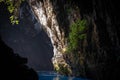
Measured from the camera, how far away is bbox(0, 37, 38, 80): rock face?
10.5 metres

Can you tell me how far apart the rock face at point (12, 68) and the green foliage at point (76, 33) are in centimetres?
1431

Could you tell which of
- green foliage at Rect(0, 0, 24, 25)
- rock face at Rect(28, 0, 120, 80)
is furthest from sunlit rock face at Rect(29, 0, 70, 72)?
green foliage at Rect(0, 0, 24, 25)

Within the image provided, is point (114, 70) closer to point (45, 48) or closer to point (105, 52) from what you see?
point (105, 52)

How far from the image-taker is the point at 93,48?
24.9 m

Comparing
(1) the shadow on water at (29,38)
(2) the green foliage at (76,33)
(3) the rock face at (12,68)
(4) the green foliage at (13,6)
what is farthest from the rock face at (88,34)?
(1) the shadow on water at (29,38)

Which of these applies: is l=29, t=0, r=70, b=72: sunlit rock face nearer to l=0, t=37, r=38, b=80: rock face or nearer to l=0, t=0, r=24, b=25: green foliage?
l=0, t=0, r=24, b=25: green foliage

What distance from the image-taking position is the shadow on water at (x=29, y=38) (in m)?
49.8

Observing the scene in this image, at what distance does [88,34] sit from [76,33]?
1825 mm

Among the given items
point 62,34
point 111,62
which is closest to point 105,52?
point 111,62

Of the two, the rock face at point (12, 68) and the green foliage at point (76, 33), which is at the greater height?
the green foliage at point (76, 33)

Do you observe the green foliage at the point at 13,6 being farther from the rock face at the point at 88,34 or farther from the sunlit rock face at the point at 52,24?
the sunlit rock face at the point at 52,24

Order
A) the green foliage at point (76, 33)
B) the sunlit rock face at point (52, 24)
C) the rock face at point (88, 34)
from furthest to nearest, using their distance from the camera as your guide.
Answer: the sunlit rock face at point (52, 24)
the green foliage at point (76, 33)
the rock face at point (88, 34)

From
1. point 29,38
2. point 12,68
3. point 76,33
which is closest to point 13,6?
point 76,33

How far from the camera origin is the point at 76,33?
27344 mm
